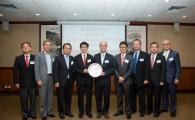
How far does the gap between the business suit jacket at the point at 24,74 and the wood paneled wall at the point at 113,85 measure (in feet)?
14.9

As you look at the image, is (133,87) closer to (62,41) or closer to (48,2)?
(48,2)

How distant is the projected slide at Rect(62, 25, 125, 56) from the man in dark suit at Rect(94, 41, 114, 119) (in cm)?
435

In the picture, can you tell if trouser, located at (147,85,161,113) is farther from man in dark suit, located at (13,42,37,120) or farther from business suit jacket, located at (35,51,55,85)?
man in dark suit, located at (13,42,37,120)

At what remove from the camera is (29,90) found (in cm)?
516

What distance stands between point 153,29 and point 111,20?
1.68 meters

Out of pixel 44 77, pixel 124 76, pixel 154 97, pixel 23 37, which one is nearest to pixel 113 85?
pixel 23 37

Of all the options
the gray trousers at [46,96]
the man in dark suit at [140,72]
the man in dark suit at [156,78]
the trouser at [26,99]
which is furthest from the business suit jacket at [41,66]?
the man in dark suit at [156,78]

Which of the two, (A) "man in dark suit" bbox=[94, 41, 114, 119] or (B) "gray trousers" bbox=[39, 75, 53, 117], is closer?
(B) "gray trousers" bbox=[39, 75, 53, 117]

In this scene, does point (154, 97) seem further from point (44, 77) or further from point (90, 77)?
point (44, 77)

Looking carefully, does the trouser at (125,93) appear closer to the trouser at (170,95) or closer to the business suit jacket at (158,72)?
the business suit jacket at (158,72)

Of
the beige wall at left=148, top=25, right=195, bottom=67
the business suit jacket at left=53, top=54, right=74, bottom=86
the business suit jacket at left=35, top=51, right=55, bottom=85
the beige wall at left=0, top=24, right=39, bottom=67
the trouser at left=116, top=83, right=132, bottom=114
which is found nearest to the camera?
the business suit jacket at left=35, top=51, right=55, bottom=85

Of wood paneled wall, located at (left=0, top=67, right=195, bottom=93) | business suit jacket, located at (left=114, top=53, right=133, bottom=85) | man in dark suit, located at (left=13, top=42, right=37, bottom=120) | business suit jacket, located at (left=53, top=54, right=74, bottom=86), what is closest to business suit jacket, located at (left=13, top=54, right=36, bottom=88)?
man in dark suit, located at (left=13, top=42, right=37, bottom=120)

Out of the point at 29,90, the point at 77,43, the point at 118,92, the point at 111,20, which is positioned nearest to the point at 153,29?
the point at 111,20

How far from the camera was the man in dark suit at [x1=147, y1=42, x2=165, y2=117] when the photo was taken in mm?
5398
